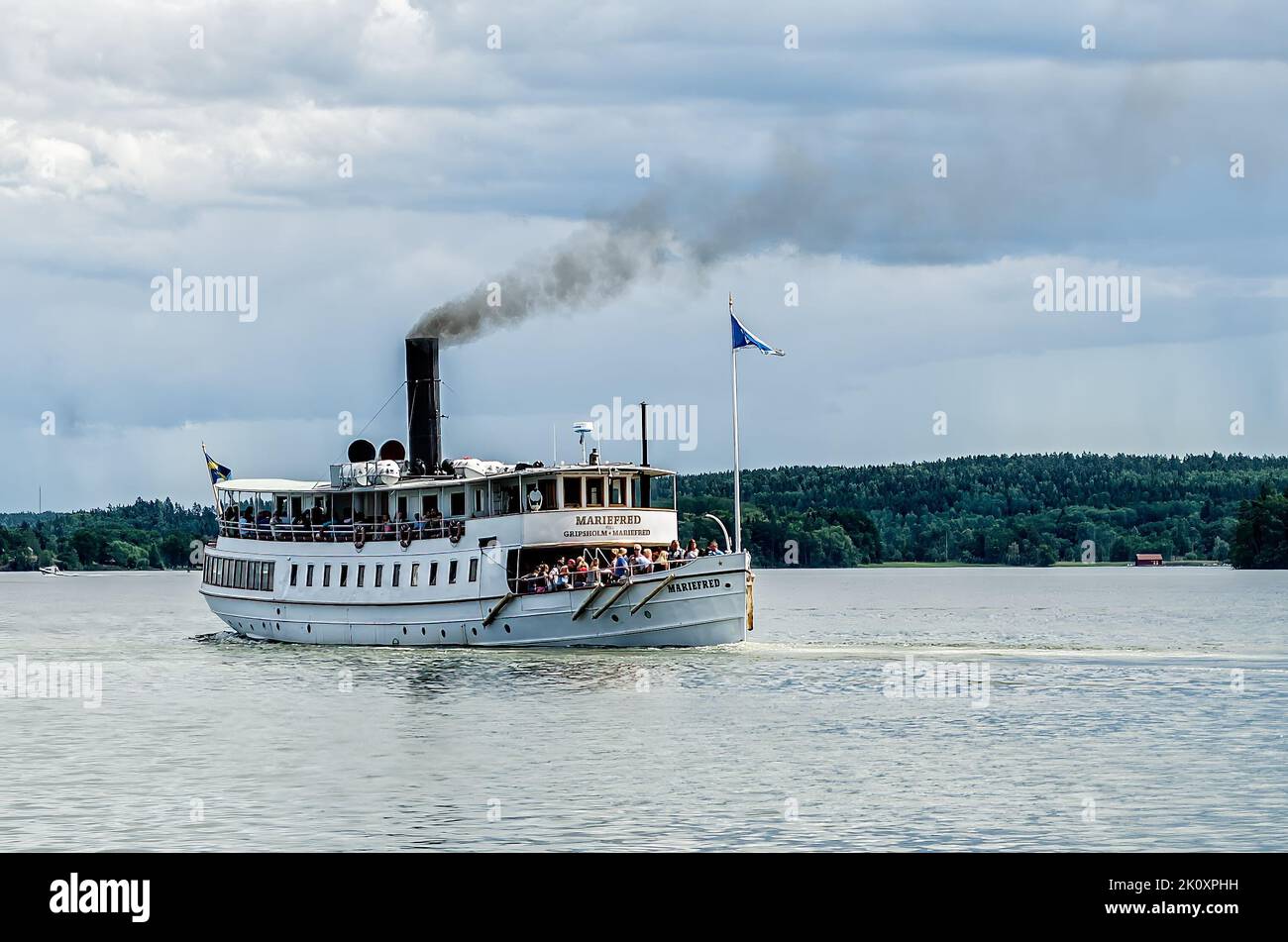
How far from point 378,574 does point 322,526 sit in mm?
4454

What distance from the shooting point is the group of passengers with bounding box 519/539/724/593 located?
58.8 m

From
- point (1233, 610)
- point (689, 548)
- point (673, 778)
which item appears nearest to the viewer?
point (673, 778)

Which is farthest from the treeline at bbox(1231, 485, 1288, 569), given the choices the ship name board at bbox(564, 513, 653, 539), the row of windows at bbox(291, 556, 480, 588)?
the row of windows at bbox(291, 556, 480, 588)

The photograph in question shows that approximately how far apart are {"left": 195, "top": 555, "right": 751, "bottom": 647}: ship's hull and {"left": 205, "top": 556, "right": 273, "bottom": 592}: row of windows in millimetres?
7329

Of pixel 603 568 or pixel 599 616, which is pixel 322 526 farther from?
pixel 599 616

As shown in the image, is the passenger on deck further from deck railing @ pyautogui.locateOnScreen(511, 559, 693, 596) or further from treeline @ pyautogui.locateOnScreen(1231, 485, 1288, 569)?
treeline @ pyautogui.locateOnScreen(1231, 485, 1288, 569)

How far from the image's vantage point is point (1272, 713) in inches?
1809

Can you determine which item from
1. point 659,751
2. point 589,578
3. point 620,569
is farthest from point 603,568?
point 659,751

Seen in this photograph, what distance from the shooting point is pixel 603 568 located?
61156 mm

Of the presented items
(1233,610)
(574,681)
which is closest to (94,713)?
(574,681)

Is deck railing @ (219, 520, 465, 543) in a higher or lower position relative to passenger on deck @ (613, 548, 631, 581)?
higher

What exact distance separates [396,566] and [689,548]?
11937mm
